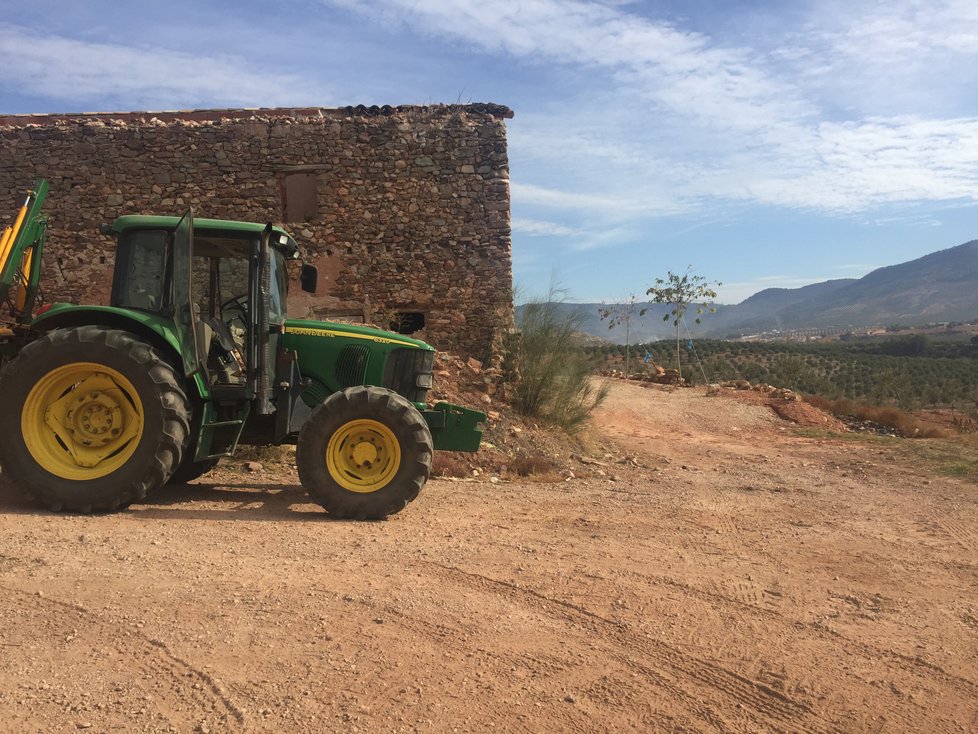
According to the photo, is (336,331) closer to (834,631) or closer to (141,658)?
(141,658)

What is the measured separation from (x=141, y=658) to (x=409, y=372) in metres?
3.89

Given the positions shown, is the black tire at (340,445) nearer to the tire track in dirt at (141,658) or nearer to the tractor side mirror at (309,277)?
the tractor side mirror at (309,277)

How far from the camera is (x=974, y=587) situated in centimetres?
511

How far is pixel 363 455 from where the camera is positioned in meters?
6.23

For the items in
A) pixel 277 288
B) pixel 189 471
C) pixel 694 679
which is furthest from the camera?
pixel 189 471

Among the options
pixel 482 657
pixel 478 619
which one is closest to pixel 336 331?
pixel 478 619

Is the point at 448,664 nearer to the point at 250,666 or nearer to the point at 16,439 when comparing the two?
the point at 250,666

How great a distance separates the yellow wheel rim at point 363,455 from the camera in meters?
6.16

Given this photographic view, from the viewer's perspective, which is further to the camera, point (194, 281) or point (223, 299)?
point (223, 299)

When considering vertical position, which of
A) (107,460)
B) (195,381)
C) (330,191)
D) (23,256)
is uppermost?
(330,191)

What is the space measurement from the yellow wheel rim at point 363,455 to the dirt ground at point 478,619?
1.21ft

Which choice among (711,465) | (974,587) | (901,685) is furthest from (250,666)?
(711,465)

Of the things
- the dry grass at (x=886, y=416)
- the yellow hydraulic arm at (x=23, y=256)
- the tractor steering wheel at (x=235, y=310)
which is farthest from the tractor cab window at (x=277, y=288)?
the dry grass at (x=886, y=416)

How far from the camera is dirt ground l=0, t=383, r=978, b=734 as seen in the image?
3145 millimetres
